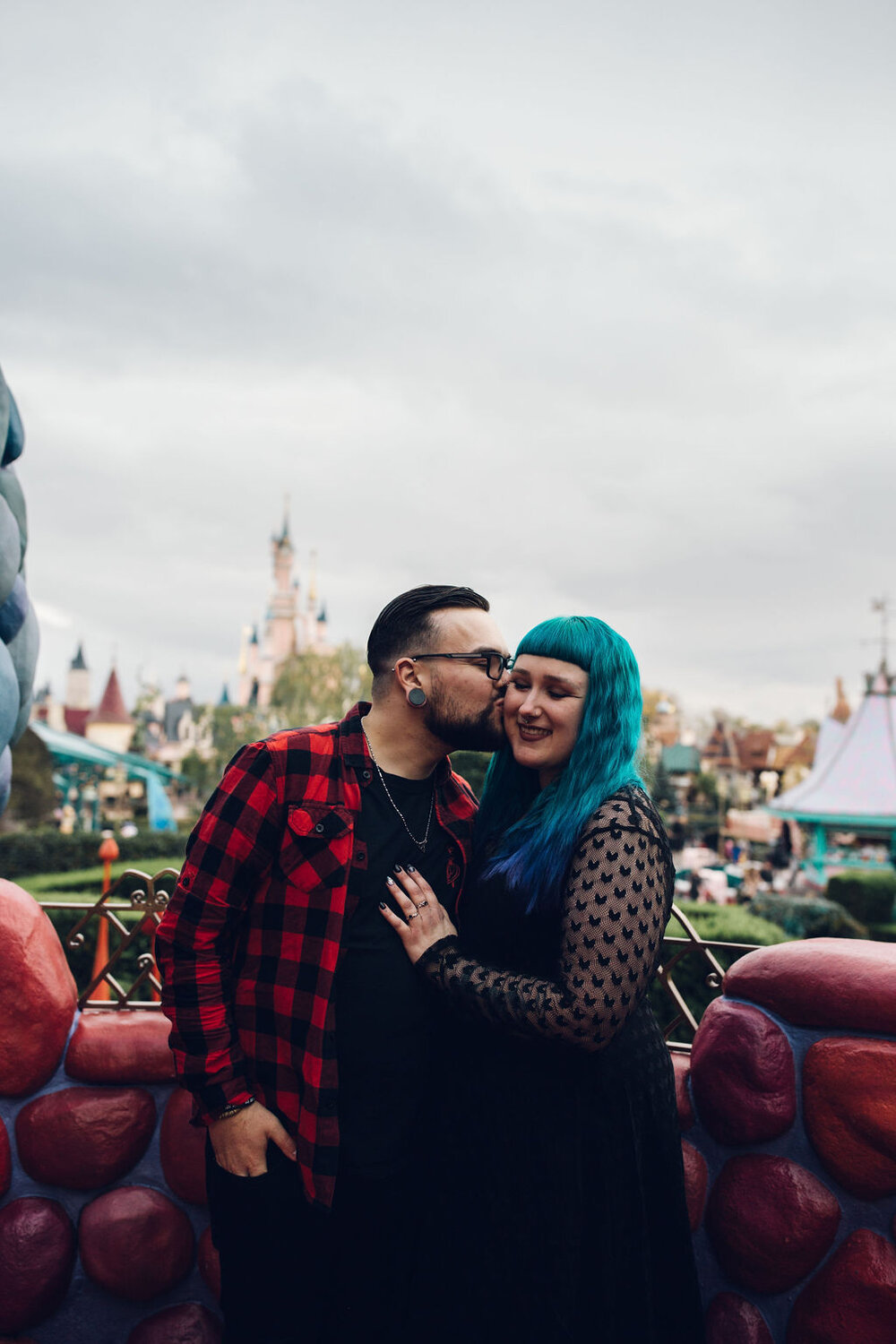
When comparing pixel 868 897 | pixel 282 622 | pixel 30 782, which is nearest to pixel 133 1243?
pixel 868 897

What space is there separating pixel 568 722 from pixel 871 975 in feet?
2.97

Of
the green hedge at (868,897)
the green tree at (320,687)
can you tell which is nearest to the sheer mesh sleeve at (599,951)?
the green hedge at (868,897)

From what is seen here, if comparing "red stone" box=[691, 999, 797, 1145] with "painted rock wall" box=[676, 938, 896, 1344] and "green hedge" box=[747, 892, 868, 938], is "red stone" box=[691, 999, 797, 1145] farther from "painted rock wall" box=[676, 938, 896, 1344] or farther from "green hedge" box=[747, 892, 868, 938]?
"green hedge" box=[747, 892, 868, 938]

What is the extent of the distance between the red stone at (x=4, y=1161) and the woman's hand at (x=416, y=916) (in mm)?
1216

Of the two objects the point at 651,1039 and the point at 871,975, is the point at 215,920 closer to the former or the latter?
the point at 651,1039

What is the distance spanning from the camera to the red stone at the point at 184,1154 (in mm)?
2225

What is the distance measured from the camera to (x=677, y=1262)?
183 centimetres

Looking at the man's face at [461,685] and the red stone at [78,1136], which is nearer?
the man's face at [461,685]

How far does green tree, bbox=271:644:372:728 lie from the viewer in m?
31.9

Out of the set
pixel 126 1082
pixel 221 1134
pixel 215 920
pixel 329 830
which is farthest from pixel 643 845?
pixel 126 1082

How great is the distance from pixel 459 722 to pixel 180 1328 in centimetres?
175

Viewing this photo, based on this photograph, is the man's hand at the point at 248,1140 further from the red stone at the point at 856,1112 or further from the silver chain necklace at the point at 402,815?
the red stone at the point at 856,1112

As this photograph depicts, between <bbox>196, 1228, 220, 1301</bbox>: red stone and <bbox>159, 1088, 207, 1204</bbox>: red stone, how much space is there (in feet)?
0.35

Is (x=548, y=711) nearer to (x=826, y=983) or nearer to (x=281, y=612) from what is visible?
(x=826, y=983)
